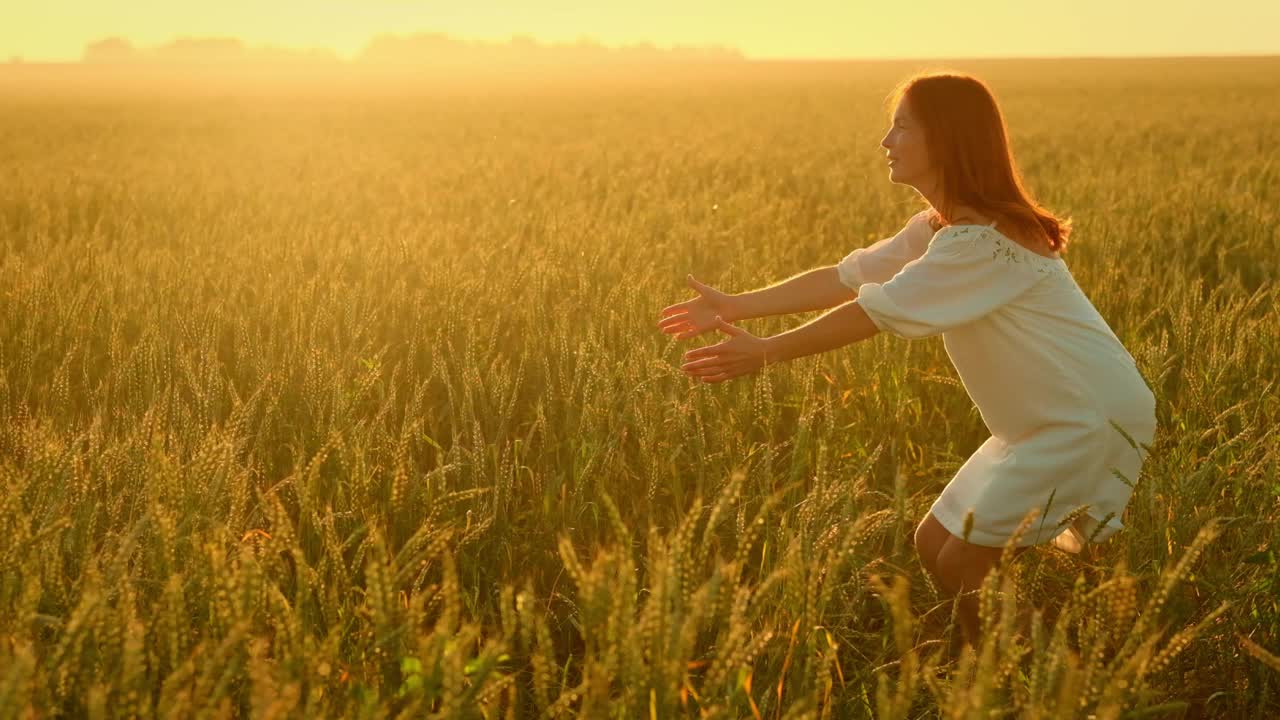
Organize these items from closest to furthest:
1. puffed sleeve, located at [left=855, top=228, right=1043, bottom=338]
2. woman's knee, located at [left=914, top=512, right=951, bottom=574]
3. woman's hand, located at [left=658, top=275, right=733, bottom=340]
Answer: puffed sleeve, located at [left=855, top=228, right=1043, bottom=338], woman's knee, located at [left=914, top=512, right=951, bottom=574], woman's hand, located at [left=658, top=275, right=733, bottom=340]

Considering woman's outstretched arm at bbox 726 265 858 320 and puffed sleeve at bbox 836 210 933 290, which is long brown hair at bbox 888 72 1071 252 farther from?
woman's outstretched arm at bbox 726 265 858 320

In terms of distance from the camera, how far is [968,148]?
2031mm

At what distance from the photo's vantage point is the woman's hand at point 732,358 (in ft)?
6.27

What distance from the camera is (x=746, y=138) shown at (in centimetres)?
1313

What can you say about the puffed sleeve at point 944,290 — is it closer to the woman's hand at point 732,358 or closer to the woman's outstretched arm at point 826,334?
the woman's outstretched arm at point 826,334

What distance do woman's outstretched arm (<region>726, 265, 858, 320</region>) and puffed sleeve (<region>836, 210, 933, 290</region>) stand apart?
34mm

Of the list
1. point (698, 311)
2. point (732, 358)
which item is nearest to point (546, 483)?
point (698, 311)

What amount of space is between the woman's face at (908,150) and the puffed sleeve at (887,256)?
0.66 feet

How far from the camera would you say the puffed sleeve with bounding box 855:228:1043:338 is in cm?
186

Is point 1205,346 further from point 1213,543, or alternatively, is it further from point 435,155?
point 435,155

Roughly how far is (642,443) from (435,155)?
929 cm

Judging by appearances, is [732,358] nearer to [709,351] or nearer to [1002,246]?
[709,351]

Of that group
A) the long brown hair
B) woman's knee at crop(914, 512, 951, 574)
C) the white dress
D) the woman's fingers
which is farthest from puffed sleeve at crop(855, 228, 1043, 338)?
woman's knee at crop(914, 512, 951, 574)

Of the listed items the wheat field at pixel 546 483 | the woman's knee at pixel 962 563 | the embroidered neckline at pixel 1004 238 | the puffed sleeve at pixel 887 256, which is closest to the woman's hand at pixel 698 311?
the wheat field at pixel 546 483
